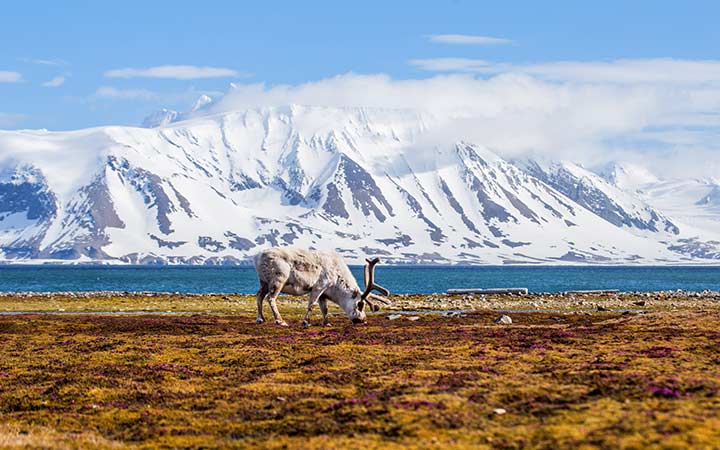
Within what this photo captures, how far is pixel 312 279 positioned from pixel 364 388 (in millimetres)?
22583

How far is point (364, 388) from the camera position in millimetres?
27641

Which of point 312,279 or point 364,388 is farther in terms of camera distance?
point 312,279

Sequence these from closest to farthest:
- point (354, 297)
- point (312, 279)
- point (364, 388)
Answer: point (364, 388) < point (312, 279) < point (354, 297)

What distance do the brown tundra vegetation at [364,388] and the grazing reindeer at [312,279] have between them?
3514mm

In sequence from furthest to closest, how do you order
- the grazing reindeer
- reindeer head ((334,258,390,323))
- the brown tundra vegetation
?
reindeer head ((334,258,390,323)) → the grazing reindeer → the brown tundra vegetation

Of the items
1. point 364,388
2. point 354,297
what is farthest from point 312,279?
point 364,388

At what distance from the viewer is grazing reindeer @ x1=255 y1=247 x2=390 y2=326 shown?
1961 inches

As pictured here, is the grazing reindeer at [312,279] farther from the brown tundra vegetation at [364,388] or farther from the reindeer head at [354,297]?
the brown tundra vegetation at [364,388]

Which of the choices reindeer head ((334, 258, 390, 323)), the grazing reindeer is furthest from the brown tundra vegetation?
reindeer head ((334, 258, 390, 323))

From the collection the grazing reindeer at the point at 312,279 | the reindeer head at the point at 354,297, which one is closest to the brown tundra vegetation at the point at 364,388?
the grazing reindeer at the point at 312,279

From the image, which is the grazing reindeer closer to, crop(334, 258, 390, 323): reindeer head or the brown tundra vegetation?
crop(334, 258, 390, 323): reindeer head

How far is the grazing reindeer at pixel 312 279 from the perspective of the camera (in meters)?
49.8

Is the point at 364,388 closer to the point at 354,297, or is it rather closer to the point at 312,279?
the point at 312,279

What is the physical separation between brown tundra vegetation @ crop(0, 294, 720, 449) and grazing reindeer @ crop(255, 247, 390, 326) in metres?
3.51
